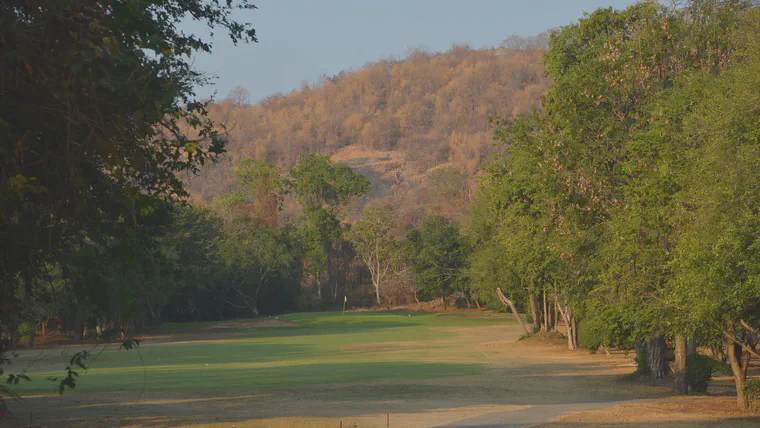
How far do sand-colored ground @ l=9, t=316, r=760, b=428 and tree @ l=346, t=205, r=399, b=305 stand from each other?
63788 mm

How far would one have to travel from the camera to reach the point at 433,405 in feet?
65.5

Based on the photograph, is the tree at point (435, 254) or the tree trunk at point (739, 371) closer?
the tree trunk at point (739, 371)

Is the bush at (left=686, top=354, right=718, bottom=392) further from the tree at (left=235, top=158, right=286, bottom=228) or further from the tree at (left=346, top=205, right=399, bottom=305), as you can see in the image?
the tree at (left=235, top=158, right=286, bottom=228)

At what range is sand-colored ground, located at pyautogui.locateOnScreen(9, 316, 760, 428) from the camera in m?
16.8

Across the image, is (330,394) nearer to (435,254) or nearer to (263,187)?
(435,254)

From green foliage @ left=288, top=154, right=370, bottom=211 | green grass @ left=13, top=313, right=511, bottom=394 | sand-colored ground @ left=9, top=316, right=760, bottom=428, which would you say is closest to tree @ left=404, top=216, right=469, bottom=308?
green grass @ left=13, top=313, right=511, bottom=394

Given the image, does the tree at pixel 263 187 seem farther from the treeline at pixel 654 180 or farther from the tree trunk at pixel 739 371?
the tree trunk at pixel 739 371

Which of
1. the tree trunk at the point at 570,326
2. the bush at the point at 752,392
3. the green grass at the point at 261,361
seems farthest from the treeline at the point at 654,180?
the tree trunk at the point at 570,326

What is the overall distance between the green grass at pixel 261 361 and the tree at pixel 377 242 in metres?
27.1

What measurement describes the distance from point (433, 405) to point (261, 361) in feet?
57.6

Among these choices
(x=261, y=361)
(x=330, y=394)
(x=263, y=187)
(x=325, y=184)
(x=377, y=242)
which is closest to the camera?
(x=330, y=394)

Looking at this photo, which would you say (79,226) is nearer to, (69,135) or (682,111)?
(69,135)

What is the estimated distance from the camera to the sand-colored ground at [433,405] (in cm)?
1680

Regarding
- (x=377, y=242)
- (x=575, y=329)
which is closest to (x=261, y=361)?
(x=575, y=329)
